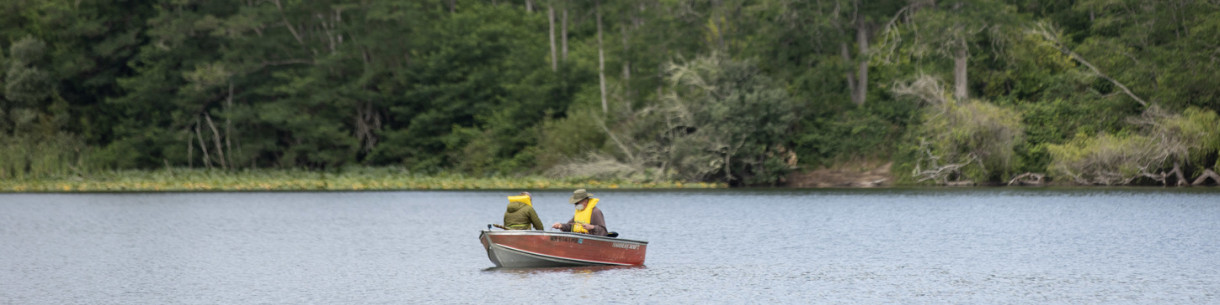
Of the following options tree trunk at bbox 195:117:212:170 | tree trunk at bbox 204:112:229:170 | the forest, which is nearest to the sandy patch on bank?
the forest

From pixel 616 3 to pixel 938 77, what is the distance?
1955 cm

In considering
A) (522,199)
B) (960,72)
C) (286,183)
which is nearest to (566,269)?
(522,199)

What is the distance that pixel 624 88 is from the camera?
73.9 m

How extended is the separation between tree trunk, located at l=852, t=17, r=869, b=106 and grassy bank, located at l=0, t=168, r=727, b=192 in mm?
9304

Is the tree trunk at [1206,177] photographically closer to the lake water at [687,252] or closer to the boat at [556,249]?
the lake water at [687,252]

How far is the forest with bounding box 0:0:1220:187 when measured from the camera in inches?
2270

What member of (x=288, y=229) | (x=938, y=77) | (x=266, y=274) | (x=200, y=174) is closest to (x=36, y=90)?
(x=200, y=174)

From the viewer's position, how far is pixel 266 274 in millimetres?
28938

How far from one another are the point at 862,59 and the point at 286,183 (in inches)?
1243

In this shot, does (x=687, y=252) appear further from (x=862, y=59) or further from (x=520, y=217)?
(x=862, y=59)

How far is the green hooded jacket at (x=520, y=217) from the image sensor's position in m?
27.2

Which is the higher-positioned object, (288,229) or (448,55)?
(448,55)

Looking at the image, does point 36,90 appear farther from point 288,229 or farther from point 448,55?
point 288,229

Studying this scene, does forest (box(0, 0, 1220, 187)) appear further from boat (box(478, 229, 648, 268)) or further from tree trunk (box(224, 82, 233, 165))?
boat (box(478, 229, 648, 268))
